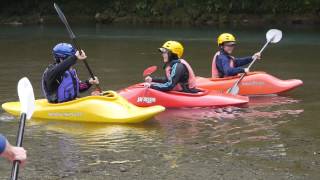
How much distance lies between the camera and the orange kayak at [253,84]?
30.7ft

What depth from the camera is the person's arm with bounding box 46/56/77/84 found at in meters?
7.16

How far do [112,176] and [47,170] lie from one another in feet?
2.06

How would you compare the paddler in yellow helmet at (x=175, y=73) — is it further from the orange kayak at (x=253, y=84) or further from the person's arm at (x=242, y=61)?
the person's arm at (x=242, y=61)

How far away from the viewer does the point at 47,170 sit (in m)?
5.37

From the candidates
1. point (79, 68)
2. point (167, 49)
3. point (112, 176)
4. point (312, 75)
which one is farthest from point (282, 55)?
point (112, 176)

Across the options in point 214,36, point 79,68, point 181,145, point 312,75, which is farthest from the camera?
point 214,36

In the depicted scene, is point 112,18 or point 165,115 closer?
point 165,115

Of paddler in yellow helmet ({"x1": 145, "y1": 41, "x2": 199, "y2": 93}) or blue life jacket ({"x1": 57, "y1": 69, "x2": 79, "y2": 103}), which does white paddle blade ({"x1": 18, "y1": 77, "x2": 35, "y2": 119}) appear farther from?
paddler in yellow helmet ({"x1": 145, "y1": 41, "x2": 199, "y2": 93})

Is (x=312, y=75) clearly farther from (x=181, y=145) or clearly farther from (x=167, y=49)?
(x=181, y=145)

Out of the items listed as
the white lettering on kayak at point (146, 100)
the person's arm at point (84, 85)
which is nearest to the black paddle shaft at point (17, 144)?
the person's arm at point (84, 85)

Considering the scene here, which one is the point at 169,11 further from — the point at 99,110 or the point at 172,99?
the point at 99,110

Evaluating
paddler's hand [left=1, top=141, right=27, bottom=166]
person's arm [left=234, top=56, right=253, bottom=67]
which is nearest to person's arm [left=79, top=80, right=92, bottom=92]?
person's arm [left=234, top=56, right=253, bottom=67]

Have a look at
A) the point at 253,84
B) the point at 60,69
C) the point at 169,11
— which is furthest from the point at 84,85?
the point at 169,11

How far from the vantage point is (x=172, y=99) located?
27.2ft
